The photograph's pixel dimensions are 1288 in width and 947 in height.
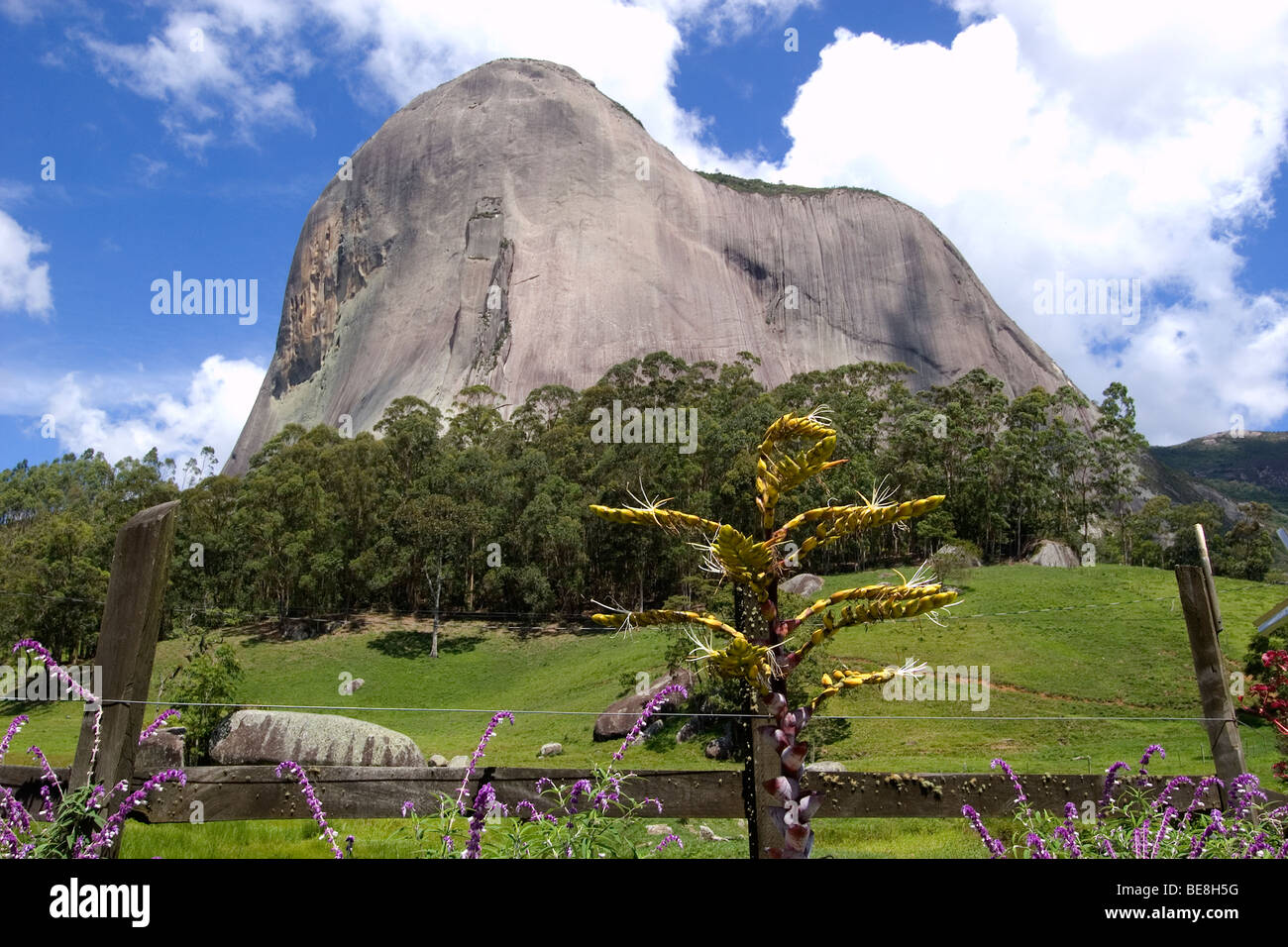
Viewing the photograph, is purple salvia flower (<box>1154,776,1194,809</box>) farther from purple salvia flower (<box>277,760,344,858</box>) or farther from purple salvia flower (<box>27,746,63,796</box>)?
purple salvia flower (<box>27,746,63,796</box>)

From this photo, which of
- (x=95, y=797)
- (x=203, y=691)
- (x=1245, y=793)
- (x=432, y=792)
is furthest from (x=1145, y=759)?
(x=203, y=691)

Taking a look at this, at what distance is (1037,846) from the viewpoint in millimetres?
2709

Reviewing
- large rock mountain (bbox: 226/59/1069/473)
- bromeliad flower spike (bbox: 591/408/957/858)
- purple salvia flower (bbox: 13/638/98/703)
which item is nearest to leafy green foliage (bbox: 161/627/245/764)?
purple salvia flower (bbox: 13/638/98/703)

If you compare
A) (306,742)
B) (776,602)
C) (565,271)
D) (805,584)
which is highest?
(565,271)

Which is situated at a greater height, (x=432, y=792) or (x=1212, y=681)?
(x=1212, y=681)

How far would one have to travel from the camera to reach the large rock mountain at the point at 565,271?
283 ft

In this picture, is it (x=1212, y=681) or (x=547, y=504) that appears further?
(x=547, y=504)

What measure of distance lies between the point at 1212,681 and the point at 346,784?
4400mm

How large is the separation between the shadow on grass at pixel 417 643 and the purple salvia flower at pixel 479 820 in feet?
A: 123

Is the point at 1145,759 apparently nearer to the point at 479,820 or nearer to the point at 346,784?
the point at 479,820

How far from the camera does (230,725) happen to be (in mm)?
17172

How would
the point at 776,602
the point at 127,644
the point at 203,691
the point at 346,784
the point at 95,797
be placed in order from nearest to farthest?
the point at 776,602 < the point at 95,797 < the point at 127,644 < the point at 346,784 < the point at 203,691

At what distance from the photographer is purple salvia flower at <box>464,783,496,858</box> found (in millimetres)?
2236

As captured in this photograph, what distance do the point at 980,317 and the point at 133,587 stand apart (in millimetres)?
114443
